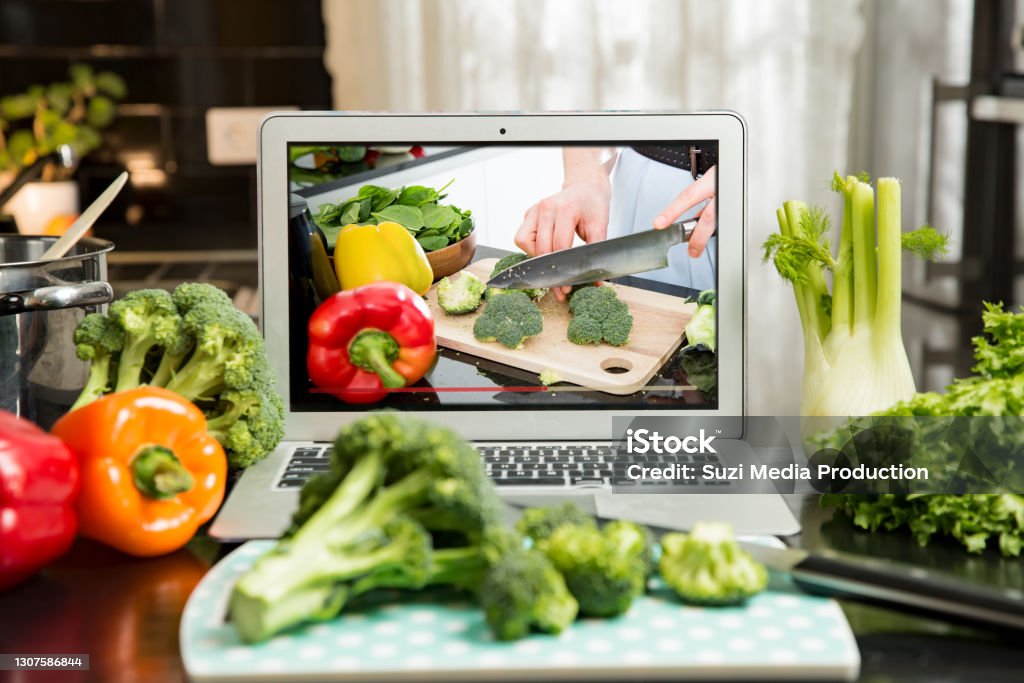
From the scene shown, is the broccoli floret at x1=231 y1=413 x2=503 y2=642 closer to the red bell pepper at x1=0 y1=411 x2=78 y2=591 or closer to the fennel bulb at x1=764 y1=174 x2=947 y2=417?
the red bell pepper at x1=0 y1=411 x2=78 y2=591

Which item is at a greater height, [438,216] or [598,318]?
[438,216]

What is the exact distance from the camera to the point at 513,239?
106 centimetres

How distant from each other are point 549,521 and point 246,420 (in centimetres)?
37

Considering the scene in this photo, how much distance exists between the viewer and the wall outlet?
8.69 feet

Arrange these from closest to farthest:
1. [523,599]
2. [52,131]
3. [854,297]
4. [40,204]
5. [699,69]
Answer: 1. [523,599]
2. [854,297]
3. [699,69]
4. [40,204]
5. [52,131]

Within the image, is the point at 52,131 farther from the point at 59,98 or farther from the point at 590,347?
the point at 590,347

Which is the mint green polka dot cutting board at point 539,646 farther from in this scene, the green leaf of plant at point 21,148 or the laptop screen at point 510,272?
the green leaf of plant at point 21,148

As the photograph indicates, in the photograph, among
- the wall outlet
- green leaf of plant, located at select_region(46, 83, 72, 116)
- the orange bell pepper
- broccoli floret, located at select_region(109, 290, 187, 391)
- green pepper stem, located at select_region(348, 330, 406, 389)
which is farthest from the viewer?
the wall outlet

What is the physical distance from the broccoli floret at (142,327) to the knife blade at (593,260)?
31cm

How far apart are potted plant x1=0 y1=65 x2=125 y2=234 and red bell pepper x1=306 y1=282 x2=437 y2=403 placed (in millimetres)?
1452

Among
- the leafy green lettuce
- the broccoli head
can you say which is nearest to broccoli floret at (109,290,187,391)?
the broccoli head

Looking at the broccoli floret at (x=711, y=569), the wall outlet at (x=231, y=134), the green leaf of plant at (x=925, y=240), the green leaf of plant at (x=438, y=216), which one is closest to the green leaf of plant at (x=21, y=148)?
the wall outlet at (x=231, y=134)

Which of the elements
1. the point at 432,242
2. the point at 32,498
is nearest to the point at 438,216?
the point at 432,242

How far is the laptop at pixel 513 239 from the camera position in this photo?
106 centimetres
